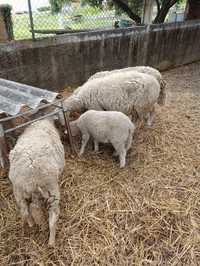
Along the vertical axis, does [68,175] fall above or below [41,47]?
below

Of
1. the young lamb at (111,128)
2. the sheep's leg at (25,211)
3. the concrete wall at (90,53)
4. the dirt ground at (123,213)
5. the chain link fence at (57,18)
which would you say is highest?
the chain link fence at (57,18)

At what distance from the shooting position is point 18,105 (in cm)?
260

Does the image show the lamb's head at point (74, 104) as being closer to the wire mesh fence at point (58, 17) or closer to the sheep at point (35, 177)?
the sheep at point (35, 177)

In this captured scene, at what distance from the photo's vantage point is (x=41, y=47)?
14.9ft

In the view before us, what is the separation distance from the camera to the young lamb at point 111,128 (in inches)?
118

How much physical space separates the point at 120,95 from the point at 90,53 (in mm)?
2165

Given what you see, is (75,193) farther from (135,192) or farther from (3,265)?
(3,265)

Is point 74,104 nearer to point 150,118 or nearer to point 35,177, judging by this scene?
point 150,118

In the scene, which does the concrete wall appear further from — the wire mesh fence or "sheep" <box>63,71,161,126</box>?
"sheep" <box>63,71,161,126</box>

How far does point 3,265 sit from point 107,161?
5.56 ft

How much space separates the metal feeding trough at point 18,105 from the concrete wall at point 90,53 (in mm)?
1260

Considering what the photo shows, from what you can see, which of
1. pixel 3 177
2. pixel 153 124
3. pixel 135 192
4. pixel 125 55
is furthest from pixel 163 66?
pixel 3 177

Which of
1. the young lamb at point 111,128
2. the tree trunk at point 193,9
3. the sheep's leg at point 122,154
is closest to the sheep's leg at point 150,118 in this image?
the young lamb at point 111,128

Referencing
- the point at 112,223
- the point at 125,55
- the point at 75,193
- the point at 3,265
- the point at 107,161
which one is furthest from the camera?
the point at 125,55
